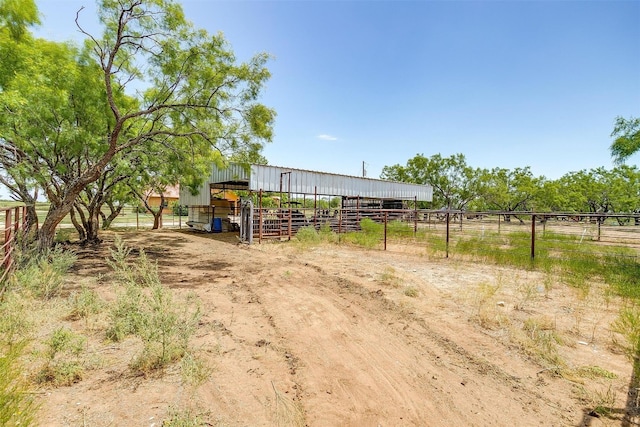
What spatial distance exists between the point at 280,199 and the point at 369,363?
12950 mm

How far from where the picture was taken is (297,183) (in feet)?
59.4

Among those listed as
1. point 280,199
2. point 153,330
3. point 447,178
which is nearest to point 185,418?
point 153,330

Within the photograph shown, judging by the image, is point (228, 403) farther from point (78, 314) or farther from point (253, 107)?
point (253, 107)

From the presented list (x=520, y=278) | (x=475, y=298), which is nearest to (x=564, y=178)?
(x=520, y=278)

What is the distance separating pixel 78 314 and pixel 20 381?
216 centimetres

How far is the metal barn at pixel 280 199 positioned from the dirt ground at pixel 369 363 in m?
7.33

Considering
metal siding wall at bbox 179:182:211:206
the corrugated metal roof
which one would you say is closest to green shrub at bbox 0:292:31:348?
the corrugated metal roof

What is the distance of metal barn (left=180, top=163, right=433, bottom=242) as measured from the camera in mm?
15297

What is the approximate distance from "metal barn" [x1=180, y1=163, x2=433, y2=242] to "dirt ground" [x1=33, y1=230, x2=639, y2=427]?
7325 millimetres

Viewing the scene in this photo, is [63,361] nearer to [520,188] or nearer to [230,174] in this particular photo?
[230,174]

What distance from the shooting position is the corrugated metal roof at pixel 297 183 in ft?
54.2

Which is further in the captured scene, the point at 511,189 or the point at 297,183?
the point at 511,189

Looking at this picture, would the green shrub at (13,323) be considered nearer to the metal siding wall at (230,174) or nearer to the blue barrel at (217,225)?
the metal siding wall at (230,174)

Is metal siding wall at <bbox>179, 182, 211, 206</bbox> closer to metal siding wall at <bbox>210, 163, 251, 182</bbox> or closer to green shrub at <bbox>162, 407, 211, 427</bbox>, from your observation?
metal siding wall at <bbox>210, 163, 251, 182</bbox>
